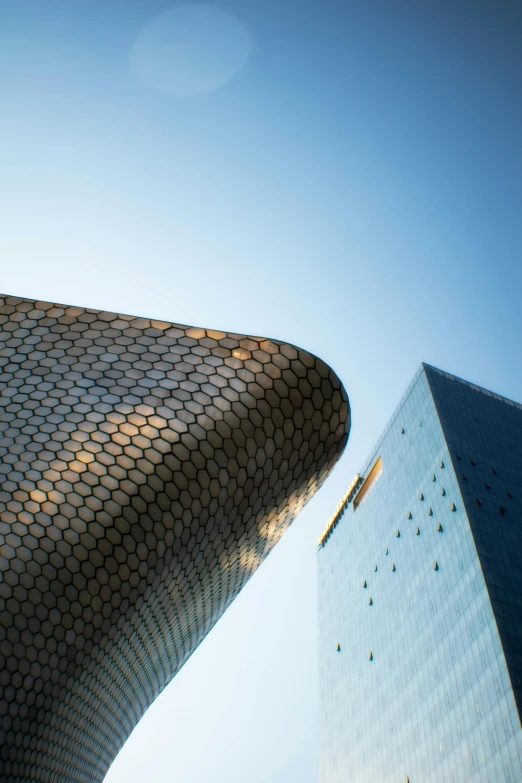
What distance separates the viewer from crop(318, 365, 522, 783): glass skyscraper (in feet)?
121

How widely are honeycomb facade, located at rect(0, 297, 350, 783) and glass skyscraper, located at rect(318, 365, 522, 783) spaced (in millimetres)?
24502

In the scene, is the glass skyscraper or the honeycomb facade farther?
the glass skyscraper

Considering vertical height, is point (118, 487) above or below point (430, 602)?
above

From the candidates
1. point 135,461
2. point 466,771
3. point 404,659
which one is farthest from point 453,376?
point 135,461

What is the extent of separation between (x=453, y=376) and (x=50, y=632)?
53.5m

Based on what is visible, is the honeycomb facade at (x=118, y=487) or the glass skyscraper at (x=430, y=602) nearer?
the honeycomb facade at (x=118, y=487)

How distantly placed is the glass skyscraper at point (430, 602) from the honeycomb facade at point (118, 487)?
24.5m

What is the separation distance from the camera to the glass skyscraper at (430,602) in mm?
36969

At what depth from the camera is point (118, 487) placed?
45.2ft

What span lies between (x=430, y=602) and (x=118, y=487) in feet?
123

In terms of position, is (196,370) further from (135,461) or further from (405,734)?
(405,734)

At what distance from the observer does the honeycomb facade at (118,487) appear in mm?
12875

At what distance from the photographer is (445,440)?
2007 inches

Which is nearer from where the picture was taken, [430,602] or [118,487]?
[118,487]
